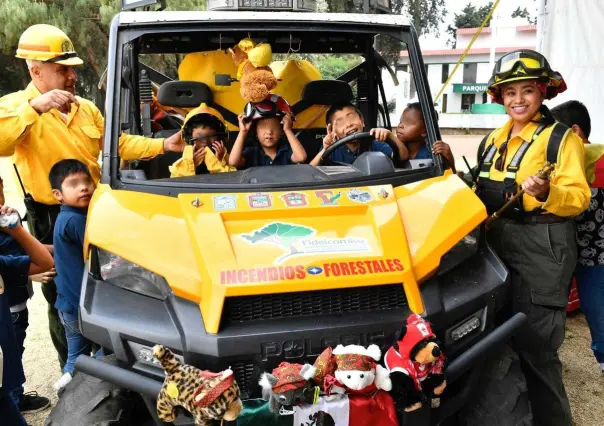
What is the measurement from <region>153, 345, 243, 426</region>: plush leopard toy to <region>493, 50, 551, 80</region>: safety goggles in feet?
7.47

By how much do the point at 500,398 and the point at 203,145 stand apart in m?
2.18

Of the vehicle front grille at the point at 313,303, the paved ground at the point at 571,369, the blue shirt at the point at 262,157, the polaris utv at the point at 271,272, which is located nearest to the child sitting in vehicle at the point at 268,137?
the blue shirt at the point at 262,157

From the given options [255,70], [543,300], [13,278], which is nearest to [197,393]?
[13,278]

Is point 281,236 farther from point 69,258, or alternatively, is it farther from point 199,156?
point 69,258

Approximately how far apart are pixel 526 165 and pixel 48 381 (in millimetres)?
3503

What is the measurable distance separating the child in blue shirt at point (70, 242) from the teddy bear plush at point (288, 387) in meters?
1.43

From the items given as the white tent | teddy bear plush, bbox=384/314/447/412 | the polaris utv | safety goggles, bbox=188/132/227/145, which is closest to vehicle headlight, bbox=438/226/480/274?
the polaris utv

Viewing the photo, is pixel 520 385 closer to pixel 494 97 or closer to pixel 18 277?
pixel 494 97

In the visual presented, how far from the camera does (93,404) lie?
2344mm

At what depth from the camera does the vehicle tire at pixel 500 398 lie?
2.53 metres

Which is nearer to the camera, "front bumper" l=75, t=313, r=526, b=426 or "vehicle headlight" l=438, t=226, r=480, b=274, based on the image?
"front bumper" l=75, t=313, r=526, b=426

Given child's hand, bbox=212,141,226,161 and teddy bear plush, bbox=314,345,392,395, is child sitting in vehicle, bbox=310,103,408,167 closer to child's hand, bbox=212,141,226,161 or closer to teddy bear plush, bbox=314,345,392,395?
child's hand, bbox=212,141,226,161

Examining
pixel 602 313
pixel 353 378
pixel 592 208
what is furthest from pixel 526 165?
pixel 353 378

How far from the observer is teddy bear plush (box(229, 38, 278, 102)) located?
11.1 ft
